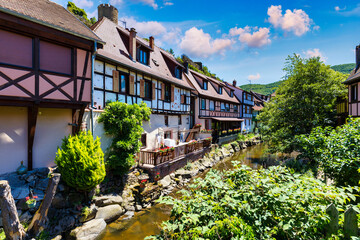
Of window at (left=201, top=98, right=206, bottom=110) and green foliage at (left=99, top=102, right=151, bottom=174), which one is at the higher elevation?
window at (left=201, top=98, right=206, bottom=110)

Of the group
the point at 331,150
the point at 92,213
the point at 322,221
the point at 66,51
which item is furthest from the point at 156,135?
the point at 322,221

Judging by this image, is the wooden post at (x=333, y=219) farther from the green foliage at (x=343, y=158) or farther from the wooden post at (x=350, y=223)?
the green foliage at (x=343, y=158)

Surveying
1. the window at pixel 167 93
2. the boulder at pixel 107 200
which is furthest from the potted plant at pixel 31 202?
the window at pixel 167 93

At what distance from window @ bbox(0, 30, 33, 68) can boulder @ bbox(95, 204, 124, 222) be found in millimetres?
7180

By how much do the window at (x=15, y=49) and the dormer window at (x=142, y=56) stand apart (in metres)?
8.05

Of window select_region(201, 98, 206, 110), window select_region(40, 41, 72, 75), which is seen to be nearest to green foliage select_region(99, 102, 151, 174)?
window select_region(40, 41, 72, 75)

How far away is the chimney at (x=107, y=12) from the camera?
15.3m

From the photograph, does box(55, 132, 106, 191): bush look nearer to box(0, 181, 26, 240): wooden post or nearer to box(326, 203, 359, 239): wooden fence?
box(0, 181, 26, 240): wooden post

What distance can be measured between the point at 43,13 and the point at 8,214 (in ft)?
26.9

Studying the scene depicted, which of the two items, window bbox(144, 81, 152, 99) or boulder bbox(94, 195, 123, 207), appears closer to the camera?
boulder bbox(94, 195, 123, 207)

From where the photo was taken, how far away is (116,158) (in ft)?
33.7

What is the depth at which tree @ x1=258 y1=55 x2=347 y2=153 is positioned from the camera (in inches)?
591

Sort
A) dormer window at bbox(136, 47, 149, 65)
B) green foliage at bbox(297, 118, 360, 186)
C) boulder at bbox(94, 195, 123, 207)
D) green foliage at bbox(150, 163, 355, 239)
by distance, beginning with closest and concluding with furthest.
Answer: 1. green foliage at bbox(150, 163, 355, 239)
2. green foliage at bbox(297, 118, 360, 186)
3. boulder at bbox(94, 195, 123, 207)
4. dormer window at bbox(136, 47, 149, 65)

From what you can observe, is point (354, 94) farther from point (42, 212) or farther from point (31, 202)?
point (31, 202)
